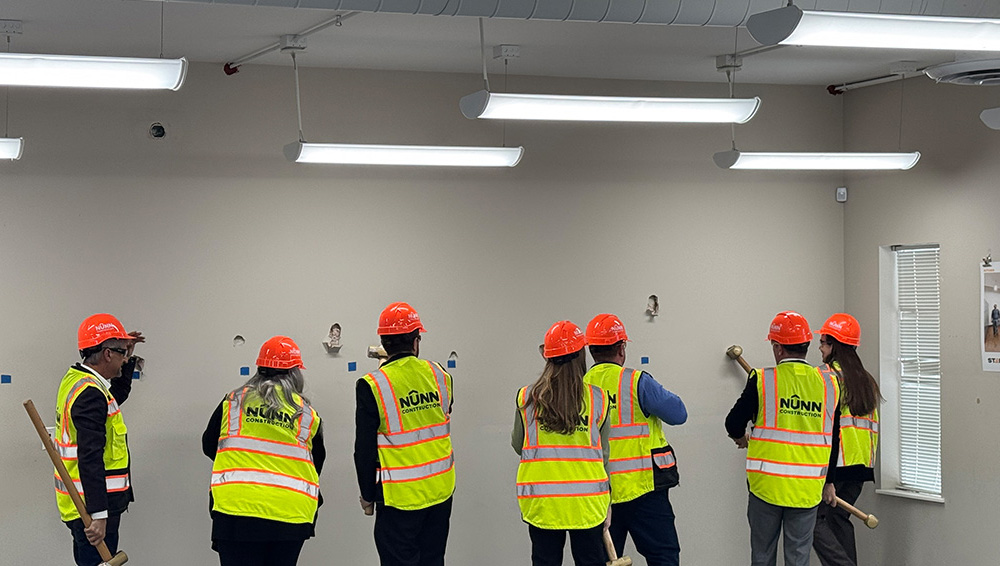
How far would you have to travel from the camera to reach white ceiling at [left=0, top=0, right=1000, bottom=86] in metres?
4.87

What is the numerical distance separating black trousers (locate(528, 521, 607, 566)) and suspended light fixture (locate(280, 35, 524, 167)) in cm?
186

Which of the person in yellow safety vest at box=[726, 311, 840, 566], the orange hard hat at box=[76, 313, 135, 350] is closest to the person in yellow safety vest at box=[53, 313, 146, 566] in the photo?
the orange hard hat at box=[76, 313, 135, 350]

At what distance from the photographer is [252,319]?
6016mm

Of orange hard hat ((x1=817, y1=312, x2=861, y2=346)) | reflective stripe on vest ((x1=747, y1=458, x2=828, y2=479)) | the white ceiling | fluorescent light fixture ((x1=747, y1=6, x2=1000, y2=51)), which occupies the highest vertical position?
the white ceiling

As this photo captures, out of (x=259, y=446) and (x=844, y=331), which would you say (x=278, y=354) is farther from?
(x=844, y=331)

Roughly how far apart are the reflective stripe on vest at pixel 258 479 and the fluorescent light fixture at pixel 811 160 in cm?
270

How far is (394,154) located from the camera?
17.7 ft

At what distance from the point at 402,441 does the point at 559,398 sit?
0.80m

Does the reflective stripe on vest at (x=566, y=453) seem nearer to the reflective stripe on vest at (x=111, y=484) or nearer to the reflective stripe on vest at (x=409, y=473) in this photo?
the reflective stripe on vest at (x=409, y=473)

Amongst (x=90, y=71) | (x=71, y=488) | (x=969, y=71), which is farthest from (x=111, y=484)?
(x=969, y=71)

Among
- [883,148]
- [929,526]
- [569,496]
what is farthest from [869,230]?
[569,496]

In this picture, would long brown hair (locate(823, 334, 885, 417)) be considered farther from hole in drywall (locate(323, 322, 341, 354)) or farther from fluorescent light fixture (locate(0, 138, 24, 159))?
fluorescent light fixture (locate(0, 138, 24, 159))

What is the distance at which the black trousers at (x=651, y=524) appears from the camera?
520 centimetres

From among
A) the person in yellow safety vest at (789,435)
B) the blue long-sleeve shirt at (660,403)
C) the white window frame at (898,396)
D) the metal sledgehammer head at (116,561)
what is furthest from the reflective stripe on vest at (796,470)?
the metal sledgehammer head at (116,561)
